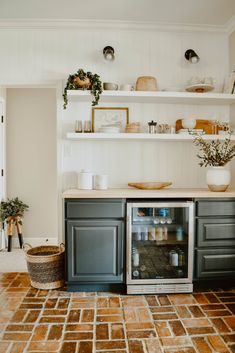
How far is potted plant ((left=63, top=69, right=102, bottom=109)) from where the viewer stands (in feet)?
9.32

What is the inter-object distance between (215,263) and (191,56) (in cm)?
221

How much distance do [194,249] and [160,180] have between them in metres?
0.91

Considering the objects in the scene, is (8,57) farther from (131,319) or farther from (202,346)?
(202,346)

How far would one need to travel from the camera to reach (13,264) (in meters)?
3.43

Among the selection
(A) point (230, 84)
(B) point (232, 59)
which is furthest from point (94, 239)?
(B) point (232, 59)

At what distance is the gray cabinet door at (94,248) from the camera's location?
2582mm

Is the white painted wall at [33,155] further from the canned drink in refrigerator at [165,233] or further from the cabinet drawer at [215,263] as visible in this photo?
the cabinet drawer at [215,263]

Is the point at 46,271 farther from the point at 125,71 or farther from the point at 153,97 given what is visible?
the point at 125,71

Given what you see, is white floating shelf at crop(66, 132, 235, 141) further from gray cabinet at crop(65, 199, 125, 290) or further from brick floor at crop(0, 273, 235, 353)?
brick floor at crop(0, 273, 235, 353)

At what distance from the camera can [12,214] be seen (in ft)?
13.0

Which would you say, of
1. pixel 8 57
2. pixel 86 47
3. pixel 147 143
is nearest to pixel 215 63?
pixel 147 143

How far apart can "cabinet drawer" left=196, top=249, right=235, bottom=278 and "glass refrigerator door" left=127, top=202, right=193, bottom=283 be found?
10 cm

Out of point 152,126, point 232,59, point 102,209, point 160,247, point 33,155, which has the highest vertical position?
point 232,59

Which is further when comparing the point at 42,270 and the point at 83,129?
the point at 83,129
